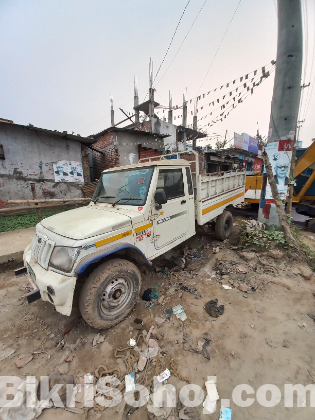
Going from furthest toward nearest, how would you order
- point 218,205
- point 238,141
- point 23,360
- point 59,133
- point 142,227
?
1. point 238,141
2. point 59,133
3. point 218,205
4. point 142,227
5. point 23,360

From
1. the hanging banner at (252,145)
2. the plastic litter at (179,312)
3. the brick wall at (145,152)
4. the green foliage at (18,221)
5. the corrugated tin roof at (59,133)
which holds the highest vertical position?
the hanging banner at (252,145)

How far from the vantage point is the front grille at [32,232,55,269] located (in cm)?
221

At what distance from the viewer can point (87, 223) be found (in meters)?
2.35

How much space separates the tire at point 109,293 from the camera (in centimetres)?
216

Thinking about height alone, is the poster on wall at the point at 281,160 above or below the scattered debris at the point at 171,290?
above

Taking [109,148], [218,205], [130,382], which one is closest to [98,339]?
[130,382]

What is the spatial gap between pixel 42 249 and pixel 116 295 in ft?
3.88

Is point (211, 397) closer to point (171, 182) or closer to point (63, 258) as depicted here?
point (63, 258)

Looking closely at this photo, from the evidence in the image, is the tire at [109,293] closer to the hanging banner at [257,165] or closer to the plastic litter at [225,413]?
the plastic litter at [225,413]

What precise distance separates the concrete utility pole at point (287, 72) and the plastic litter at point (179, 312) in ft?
15.9

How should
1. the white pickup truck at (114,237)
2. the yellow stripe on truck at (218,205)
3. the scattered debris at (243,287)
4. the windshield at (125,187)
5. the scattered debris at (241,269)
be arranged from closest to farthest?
the white pickup truck at (114,237) → the windshield at (125,187) → the scattered debris at (243,287) → the scattered debris at (241,269) → the yellow stripe on truck at (218,205)

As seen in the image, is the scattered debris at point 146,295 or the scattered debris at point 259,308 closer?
the scattered debris at point 259,308

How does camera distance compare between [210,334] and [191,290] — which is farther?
[191,290]

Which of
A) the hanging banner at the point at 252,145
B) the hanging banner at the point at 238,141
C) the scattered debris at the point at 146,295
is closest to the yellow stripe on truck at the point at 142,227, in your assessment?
the scattered debris at the point at 146,295
